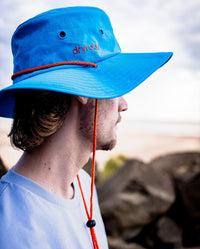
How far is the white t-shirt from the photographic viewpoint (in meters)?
1.21

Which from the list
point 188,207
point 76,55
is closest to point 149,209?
point 188,207

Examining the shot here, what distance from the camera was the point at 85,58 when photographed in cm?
147

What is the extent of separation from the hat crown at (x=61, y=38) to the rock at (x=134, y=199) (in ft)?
9.13

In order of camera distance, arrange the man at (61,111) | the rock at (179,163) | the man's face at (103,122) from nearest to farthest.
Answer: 1. the man at (61,111)
2. the man's face at (103,122)
3. the rock at (179,163)

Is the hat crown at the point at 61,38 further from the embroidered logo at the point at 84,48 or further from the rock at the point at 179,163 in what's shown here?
the rock at the point at 179,163

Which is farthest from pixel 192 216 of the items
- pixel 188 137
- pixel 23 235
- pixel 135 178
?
pixel 188 137

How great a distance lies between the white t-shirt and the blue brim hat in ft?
1.56

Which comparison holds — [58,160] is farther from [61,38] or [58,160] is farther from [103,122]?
[61,38]

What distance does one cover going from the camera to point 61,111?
151 cm

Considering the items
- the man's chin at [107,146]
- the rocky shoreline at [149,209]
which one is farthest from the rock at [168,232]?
the man's chin at [107,146]

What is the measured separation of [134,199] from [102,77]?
2.86 metres

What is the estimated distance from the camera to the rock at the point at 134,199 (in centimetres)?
386

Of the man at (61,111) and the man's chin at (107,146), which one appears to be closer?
the man at (61,111)

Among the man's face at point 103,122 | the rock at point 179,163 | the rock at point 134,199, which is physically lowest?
the rock at point 134,199
